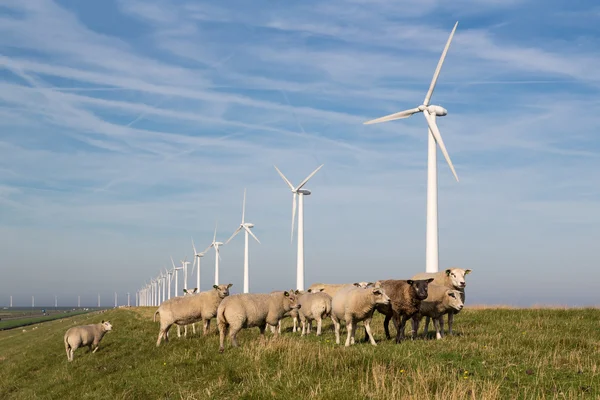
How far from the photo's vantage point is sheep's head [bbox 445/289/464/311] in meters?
18.2

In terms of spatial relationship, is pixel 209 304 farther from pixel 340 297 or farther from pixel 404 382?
pixel 404 382

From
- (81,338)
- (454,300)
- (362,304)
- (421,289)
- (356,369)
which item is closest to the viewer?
(356,369)

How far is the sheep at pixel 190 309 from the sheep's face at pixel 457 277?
28.3 ft

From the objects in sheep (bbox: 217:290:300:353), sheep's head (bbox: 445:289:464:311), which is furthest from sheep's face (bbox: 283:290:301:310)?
sheep's head (bbox: 445:289:464:311)

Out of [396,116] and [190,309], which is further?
[396,116]

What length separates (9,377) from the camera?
25219mm

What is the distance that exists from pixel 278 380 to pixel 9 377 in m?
18.8

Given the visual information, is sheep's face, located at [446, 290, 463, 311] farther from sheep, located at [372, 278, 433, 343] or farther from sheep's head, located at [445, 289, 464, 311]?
sheep, located at [372, 278, 433, 343]

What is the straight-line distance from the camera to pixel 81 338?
79.7 feet

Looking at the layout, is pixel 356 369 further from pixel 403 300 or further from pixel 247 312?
pixel 247 312

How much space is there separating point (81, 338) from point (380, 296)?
562 inches

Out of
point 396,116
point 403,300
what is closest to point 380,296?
point 403,300

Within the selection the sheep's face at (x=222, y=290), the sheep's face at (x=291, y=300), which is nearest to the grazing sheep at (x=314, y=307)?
the sheep's face at (x=291, y=300)

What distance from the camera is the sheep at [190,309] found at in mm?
21359
